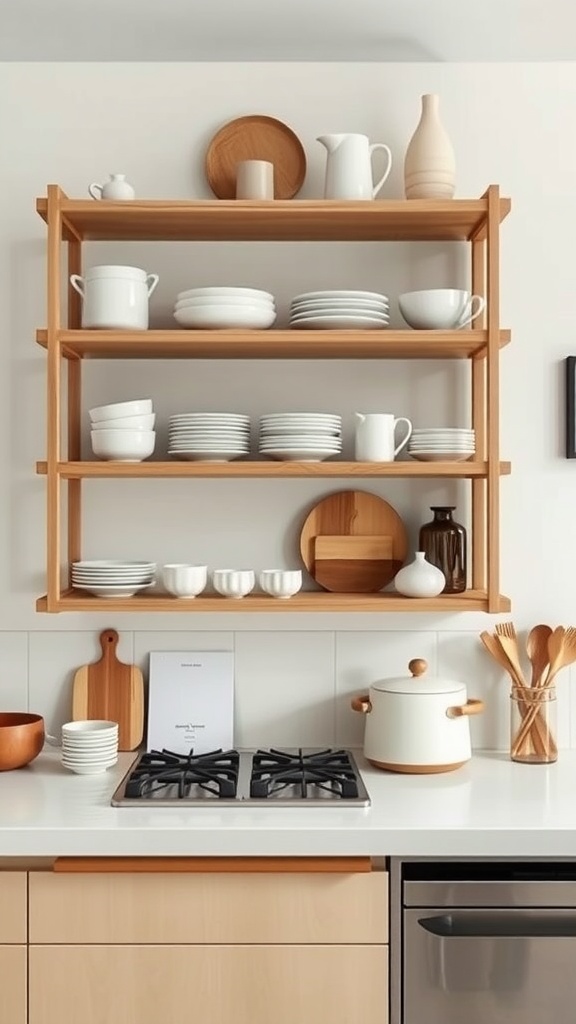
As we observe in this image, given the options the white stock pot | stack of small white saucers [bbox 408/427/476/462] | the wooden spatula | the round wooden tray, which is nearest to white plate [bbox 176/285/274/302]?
the round wooden tray

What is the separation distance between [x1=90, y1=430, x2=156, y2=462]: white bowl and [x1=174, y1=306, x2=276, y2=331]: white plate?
264 millimetres

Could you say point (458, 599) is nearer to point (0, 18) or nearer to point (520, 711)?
point (520, 711)

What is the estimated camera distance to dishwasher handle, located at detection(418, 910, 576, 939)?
6.66 feet

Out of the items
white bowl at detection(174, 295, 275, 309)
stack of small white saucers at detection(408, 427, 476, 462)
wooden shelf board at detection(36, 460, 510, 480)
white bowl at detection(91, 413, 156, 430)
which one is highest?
white bowl at detection(174, 295, 275, 309)

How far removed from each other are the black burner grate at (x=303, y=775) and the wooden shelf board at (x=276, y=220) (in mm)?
1197

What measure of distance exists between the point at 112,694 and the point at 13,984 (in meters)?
0.75

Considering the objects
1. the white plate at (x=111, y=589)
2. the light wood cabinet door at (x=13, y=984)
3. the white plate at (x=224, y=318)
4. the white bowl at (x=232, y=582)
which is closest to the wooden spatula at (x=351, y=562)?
the white bowl at (x=232, y=582)

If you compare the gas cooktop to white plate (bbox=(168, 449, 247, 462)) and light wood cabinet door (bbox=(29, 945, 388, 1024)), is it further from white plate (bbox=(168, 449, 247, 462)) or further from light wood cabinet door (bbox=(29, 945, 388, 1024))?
white plate (bbox=(168, 449, 247, 462))

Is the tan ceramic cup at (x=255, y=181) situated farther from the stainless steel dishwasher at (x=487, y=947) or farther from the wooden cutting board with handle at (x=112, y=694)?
the stainless steel dishwasher at (x=487, y=947)

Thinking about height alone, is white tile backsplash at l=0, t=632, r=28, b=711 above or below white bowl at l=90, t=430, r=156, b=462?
below

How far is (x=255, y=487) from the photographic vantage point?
2.66 meters

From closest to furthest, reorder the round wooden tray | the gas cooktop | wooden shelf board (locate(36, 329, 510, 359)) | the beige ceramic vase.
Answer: the gas cooktop, wooden shelf board (locate(36, 329, 510, 359)), the beige ceramic vase, the round wooden tray

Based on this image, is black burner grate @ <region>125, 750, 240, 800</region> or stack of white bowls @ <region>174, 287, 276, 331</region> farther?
stack of white bowls @ <region>174, 287, 276, 331</region>

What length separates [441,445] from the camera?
7.96 feet
